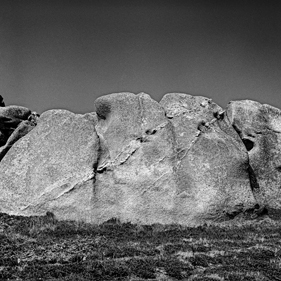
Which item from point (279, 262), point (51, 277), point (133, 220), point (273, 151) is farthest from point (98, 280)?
point (273, 151)

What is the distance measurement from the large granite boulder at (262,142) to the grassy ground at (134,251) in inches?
153

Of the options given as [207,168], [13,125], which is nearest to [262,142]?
[207,168]

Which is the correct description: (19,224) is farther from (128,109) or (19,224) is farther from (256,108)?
(256,108)

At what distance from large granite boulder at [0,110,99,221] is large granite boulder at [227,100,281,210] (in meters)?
11.1

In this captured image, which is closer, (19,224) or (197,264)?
(197,264)

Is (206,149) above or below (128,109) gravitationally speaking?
below

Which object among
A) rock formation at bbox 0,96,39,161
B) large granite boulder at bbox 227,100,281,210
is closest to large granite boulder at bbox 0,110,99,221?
rock formation at bbox 0,96,39,161

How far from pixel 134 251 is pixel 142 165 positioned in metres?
10.9

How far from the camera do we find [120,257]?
64.0 ft

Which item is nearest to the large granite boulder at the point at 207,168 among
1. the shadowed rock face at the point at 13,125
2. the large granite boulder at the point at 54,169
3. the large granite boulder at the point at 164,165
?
the large granite boulder at the point at 164,165

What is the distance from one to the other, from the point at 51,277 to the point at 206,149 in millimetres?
17431

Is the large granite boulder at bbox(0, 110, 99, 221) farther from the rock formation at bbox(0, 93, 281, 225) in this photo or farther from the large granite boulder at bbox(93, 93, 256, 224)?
the large granite boulder at bbox(93, 93, 256, 224)

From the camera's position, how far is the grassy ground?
16812 mm

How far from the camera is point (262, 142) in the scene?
1359 inches
